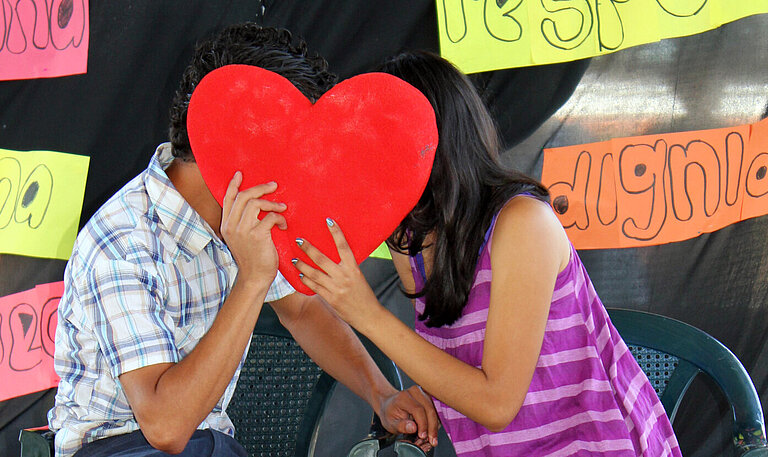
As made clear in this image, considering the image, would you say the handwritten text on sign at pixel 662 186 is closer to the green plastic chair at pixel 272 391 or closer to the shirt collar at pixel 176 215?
the green plastic chair at pixel 272 391

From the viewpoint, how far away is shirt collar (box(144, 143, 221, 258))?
95 centimetres

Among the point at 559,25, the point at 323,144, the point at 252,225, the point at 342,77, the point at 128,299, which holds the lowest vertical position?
the point at 128,299

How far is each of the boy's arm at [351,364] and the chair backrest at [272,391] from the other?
2.3 inches

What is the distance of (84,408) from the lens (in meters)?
0.94

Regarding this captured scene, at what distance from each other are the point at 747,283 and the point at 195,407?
117 centimetres

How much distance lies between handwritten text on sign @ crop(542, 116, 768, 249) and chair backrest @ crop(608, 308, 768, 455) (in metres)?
0.30

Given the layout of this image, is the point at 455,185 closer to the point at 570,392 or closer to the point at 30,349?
the point at 570,392

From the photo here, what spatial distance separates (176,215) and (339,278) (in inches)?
11.0

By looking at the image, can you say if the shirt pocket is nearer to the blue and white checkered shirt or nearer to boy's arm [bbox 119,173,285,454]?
the blue and white checkered shirt

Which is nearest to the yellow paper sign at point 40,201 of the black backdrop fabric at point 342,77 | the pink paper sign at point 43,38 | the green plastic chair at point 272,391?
the black backdrop fabric at point 342,77

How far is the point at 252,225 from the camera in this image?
0.80 metres

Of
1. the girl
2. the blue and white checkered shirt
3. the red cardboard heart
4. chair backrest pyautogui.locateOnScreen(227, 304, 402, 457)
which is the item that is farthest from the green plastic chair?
the red cardboard heart

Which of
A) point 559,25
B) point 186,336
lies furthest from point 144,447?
point 559,25

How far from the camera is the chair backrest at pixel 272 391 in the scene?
1252 millimetres
